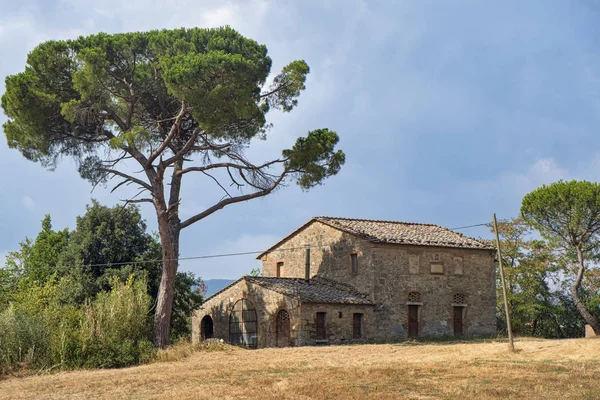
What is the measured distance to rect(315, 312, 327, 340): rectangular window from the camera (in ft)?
96.9

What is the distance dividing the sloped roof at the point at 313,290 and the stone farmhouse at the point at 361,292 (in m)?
0.05

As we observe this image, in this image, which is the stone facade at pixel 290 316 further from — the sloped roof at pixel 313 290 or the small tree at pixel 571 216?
the small tree at pixel 571 216

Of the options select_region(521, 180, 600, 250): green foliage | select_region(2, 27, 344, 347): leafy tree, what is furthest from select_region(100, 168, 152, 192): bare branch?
select_region(521, 180, 600, 250): green foliage

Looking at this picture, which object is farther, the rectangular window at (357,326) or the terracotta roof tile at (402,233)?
the terracotta roof tile at (402,233)

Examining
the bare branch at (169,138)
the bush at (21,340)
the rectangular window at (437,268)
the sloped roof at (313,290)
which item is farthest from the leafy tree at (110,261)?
the rectangular window at (437,268)

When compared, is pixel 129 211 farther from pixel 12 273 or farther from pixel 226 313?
pixel 12 273

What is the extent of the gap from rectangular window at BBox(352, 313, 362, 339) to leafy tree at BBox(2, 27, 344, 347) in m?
6.26

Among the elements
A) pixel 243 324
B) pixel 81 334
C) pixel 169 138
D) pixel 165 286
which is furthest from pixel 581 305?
pixel 81 334

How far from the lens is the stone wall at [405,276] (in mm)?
31844

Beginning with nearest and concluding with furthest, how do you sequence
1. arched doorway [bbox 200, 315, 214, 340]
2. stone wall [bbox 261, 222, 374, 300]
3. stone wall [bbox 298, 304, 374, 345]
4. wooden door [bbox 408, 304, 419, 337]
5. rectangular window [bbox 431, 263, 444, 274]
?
stone wall [bbox 298, 304, 374, 345], stone wall [bbox 261, 222, 374, 300], wooden door [bbox 408, 304, 419, 337], rectangular window [bbox 431, 263, 444, 274], arched doorway [bbox 200, 315, 214, 340]

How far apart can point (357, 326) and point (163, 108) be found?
41.6ft

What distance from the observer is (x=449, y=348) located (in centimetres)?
2484

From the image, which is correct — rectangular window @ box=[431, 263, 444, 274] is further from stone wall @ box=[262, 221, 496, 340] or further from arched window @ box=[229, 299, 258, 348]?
arched window @ box=[229, 299, 258, 348]

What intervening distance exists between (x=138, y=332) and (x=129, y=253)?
9.13 meters
